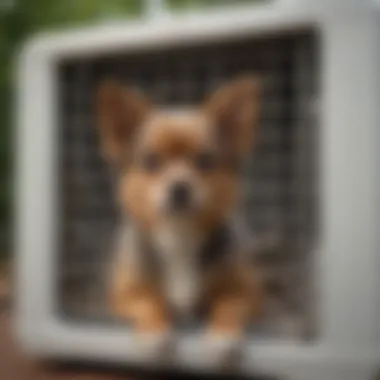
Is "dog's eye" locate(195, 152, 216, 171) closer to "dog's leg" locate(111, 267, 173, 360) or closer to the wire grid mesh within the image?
the wire grid mesh

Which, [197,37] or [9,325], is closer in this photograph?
[197,37]

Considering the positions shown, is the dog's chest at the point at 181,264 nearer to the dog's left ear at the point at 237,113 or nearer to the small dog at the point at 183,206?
the small dog at the point at 183,206

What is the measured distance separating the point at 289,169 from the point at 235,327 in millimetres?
182

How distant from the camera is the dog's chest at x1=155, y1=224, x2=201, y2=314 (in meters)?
0.90

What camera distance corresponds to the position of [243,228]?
0.91 m

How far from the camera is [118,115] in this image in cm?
92

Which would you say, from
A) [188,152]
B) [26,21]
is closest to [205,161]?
[188,152]

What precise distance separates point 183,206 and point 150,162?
0.07m

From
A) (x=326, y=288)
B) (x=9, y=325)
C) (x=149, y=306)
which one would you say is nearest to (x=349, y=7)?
(x=326, y=288)

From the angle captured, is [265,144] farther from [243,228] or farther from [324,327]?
[324,327]

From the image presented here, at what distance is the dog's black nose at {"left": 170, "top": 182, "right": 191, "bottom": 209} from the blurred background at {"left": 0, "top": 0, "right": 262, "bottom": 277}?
16.9 inches

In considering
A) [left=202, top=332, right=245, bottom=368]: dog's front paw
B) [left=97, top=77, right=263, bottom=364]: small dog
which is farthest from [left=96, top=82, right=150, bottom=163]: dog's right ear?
[left=202, top=332, right=245, bottom=368]: dog's front paw

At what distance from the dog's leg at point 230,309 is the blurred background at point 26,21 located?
46 cm

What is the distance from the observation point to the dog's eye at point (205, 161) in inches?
34.9
